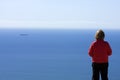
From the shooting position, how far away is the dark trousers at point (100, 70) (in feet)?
20.2

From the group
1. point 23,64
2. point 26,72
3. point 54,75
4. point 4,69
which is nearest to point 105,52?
point 54,75

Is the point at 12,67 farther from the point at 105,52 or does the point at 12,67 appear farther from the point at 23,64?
the point at 105,52

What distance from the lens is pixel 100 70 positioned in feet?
20.4

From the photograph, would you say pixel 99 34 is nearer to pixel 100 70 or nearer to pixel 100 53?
pixel 100 53

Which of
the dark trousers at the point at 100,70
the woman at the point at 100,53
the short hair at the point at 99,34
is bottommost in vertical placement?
the dark trousers at the point at 100,70

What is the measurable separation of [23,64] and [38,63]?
2404 millimetres

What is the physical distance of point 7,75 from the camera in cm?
4100

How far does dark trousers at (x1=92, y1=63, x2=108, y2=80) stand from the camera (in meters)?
6.14

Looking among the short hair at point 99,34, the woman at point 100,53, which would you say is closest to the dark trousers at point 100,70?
the woman at point 100,53

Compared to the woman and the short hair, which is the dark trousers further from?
the short hair

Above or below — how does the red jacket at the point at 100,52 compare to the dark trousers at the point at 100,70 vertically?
above

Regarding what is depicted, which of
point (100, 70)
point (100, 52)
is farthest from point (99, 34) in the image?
point (100, 70)

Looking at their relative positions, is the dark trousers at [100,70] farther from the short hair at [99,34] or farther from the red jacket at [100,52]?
the short hair at [99,34]

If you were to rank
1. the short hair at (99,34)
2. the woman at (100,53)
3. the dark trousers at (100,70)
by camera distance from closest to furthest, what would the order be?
the short hair at (99,34)
the woman at (100,53)
the dark trousers at (100,70)
